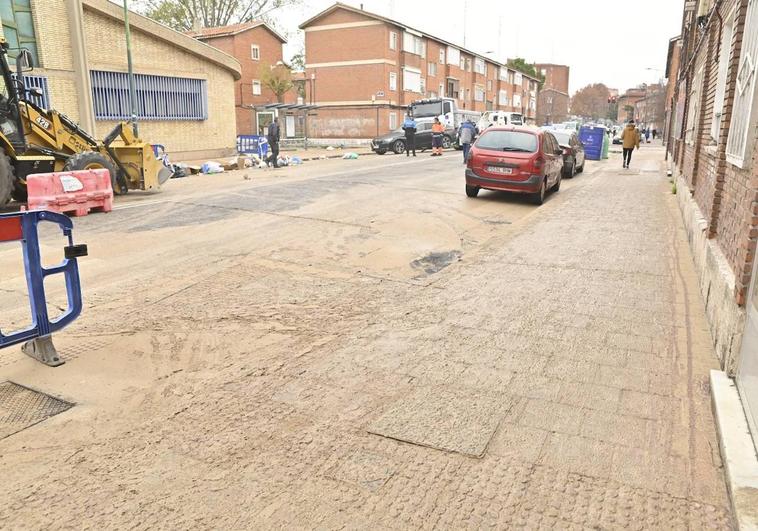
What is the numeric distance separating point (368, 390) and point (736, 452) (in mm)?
2231

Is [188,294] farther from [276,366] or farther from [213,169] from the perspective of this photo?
[213,169]

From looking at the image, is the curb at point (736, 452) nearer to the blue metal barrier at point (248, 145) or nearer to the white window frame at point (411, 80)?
the blue metal barrier at point (248, 145)

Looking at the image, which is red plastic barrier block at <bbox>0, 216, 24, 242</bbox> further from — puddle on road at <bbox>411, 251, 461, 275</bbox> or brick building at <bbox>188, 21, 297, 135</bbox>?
brick building at <bbox>188, 21, 297, 135</bbox>

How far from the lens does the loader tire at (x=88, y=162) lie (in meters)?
11.6

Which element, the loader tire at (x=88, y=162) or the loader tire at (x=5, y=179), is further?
the loader tire at (x=88, y=162)

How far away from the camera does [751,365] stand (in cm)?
364

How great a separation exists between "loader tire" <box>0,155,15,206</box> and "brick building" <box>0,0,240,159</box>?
11029mm

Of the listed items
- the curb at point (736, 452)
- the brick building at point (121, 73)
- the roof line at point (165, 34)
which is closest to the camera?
the curb at point (736, 452)

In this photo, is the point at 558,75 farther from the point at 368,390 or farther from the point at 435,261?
the point at 368,390

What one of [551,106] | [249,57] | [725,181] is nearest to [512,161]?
[725,181]

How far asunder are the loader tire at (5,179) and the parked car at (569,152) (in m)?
14.7

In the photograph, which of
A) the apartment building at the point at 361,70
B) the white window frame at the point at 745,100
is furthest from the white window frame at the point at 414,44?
the white window frame at the point at 745,100

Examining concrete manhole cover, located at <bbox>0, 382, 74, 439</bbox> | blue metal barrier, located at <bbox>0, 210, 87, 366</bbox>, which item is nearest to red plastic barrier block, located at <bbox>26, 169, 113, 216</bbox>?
blue metal barrier, located at <bbox>0, 210, 87, 366</bbox>

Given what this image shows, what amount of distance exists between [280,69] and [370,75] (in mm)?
6915
